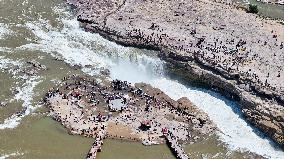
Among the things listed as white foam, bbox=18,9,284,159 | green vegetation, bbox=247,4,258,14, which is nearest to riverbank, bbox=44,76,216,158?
white foam, bbox=18,9,284,159

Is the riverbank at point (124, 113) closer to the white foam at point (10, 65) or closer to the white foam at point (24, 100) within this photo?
the white foam at point (24, 100)

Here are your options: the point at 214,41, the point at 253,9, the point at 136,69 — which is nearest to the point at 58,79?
the point at 136,69

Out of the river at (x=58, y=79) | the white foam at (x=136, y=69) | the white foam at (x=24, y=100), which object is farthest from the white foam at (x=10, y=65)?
the white foam at (x=136, y=69)

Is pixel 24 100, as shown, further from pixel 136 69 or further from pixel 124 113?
pixel 136 69

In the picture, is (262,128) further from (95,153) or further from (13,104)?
(13,104)

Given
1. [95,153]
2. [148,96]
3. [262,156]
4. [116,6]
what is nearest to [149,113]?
[148,96]

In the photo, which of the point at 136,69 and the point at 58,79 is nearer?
the point at 58,79
